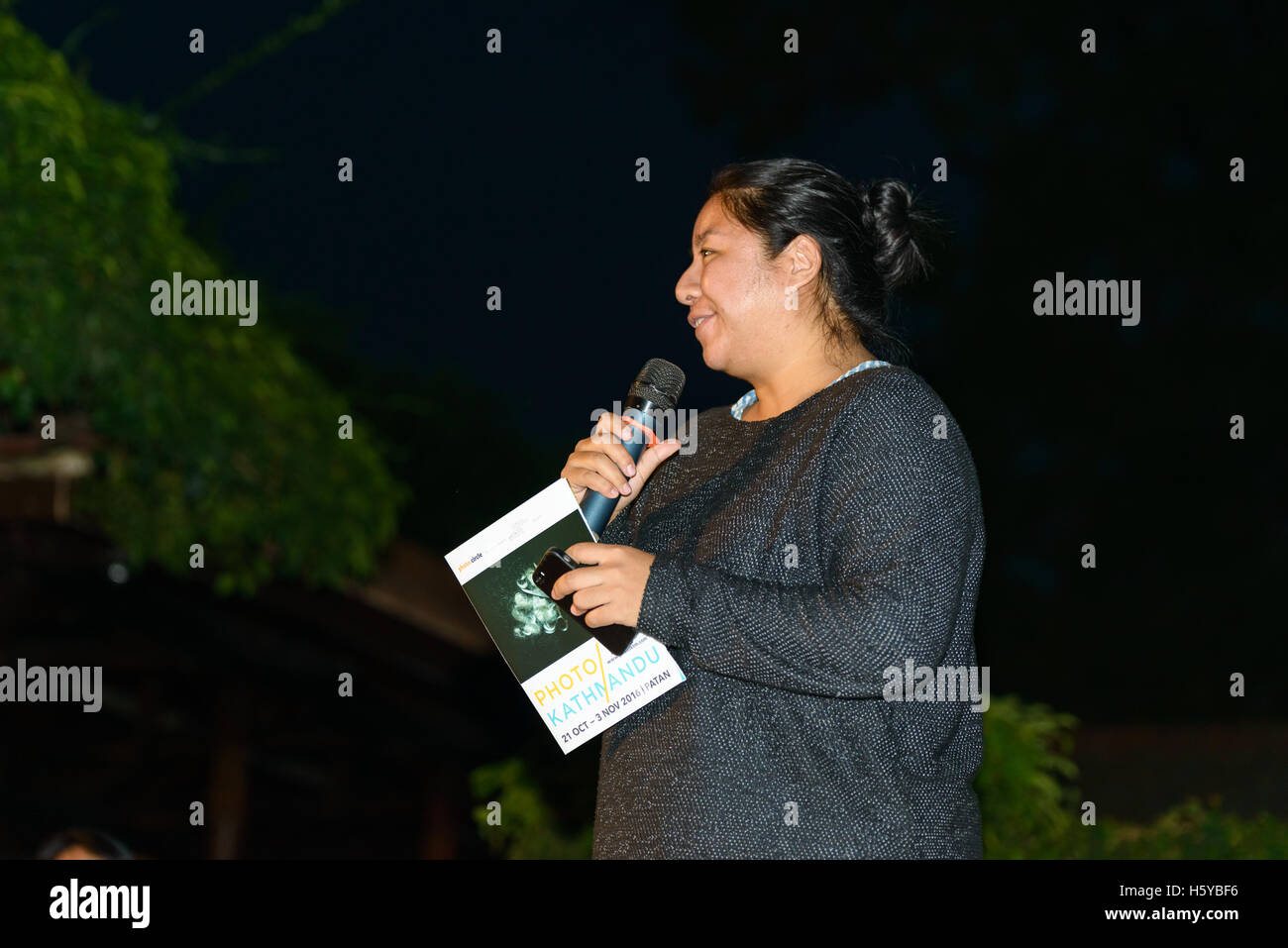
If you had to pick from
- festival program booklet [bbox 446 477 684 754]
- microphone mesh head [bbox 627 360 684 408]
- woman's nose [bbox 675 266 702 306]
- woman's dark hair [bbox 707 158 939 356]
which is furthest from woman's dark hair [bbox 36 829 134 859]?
woman's dark hair [bbox 707 158 939 356]

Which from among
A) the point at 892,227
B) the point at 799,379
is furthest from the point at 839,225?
the point at 799,379

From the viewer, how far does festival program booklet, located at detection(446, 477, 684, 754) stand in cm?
165

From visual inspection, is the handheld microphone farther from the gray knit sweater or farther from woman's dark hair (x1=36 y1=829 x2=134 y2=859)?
woman's dark hair (x1=36 y1=829 x2=134 y2=859)

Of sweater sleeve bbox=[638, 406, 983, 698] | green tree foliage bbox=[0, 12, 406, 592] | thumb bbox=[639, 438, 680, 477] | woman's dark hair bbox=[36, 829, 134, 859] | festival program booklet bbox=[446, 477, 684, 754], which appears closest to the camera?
sweater sleeve bbox=[638, 406, 983, 698]

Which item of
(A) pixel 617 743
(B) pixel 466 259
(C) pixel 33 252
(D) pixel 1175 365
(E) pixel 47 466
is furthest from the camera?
(D) pixel 1175 365

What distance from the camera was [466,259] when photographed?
7.62 m

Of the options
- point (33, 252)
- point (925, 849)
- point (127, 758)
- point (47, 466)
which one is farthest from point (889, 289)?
point (127, 758)

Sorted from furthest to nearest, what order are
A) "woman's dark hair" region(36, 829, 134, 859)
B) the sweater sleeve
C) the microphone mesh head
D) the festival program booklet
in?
"woman's dark hair" region(36, 829, 134, 859) → the microphone mesh head → the festival program booklet → the sweater sleeve

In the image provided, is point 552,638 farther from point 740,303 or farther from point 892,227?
point 892,227

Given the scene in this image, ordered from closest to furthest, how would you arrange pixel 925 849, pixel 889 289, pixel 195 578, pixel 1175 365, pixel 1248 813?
1. pixel 925 849
2. pixel 889 289
3. pixel 195 578
4. pixel 1248 813
5. pixel 1175 365

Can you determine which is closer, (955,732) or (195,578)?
(955,732)

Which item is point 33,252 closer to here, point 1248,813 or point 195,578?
point 195,578

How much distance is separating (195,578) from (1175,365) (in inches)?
351

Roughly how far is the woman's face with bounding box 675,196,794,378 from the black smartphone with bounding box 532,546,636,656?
389 millimetres
